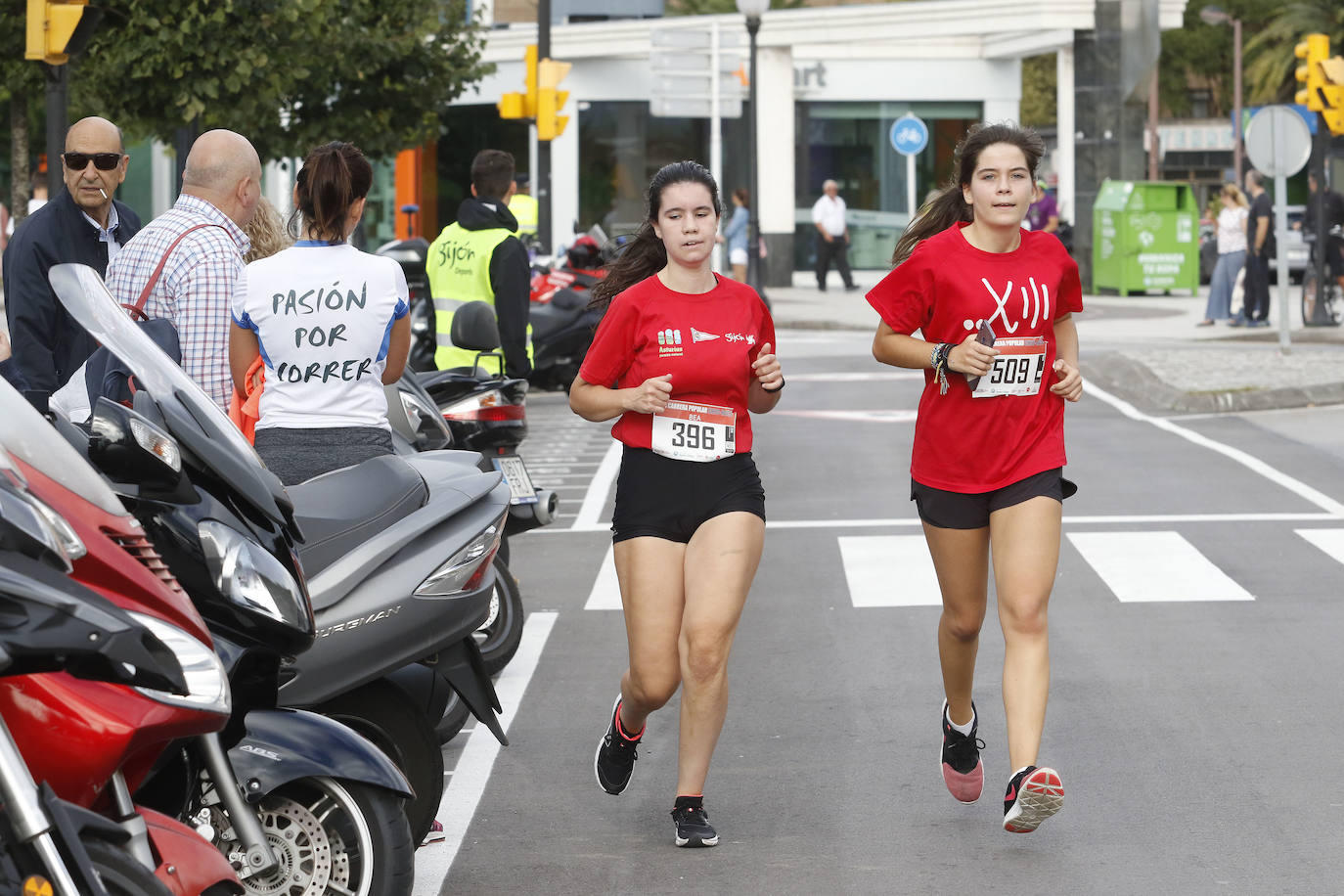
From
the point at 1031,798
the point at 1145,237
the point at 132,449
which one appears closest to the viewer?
the point at 132,449

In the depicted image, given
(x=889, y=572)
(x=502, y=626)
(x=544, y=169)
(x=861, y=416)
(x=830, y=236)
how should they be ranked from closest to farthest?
(x=502, y=626), (x=889, y=572), (x=861, y=416), (x=544, y=169), (x=830, y=236)

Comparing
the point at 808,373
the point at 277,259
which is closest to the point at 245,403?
the point at 277,259

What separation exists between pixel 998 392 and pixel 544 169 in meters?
23.5

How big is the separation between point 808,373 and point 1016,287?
51.1 ft

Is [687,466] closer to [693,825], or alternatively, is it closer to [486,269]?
[693,825]

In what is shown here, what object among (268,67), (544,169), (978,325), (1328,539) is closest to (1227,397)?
(1328,539)

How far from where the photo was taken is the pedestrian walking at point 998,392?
18.3 ft

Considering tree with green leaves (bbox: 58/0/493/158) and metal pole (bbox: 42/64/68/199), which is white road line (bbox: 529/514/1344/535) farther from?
tree with green leaves (bbox: 58/0/493/158)

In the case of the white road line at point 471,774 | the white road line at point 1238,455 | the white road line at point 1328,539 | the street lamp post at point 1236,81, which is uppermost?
the street lamp post at point 1236,81

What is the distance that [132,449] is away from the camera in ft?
12.1

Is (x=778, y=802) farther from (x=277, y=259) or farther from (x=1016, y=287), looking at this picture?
(x=277, y=259)

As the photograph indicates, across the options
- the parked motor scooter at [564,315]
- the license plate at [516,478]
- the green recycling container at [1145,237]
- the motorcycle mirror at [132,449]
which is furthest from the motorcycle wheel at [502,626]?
the green recycling container at [1145,237]

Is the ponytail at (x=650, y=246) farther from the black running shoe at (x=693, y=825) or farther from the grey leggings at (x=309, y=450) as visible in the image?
the black running shoe at (x=693, y=825)

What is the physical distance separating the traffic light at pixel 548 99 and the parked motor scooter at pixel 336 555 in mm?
20821
